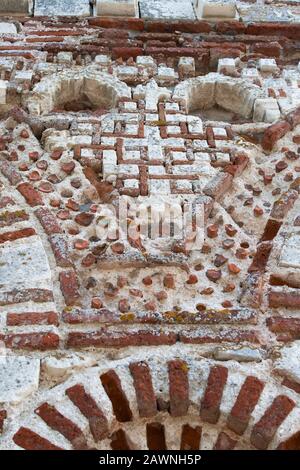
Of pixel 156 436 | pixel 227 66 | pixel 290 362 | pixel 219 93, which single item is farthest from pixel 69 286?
pixel 227 66

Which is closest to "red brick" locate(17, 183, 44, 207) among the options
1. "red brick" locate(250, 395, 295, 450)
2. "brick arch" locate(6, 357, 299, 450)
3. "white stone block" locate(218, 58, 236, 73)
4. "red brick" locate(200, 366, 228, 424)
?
"brick arch" locate(6, 357, 299, 450)

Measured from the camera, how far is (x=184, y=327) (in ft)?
9.41

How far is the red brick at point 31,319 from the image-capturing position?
9.14 feet

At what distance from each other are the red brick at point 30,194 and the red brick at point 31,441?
4.19 feet

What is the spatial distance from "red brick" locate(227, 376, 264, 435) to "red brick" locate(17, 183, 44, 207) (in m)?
1.39

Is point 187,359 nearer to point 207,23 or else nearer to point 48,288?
point 48,288

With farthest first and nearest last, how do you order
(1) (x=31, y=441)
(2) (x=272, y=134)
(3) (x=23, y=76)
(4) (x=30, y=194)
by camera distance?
(3) (x=23, y=76)
(2) (x=272, y=134)
(4) (x=30, y=194)
(1) (x=31, y=441)

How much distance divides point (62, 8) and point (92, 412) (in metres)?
3.61

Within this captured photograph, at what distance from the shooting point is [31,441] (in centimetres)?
239

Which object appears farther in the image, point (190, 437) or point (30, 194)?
point (30, 194)

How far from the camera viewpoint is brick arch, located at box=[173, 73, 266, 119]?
4352 millimetres

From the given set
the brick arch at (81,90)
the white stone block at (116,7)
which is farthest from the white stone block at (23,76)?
the white stone block at (116,7)

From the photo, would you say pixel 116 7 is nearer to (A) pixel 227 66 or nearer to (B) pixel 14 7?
(B) pixel 14 7

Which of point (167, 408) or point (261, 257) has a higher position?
point (261, 257)
